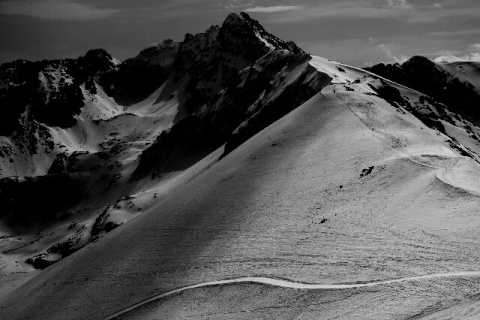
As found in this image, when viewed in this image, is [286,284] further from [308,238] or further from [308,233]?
Result: [308,233]

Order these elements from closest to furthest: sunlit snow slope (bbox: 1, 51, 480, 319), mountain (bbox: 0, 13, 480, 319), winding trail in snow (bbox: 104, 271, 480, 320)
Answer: winding trail in snow (bbox: 104, 271, 480, 320) → mountain (bbox: 0, 13, 480, 319) → sunlit snow slope (bbox: 1, 51, 480, 319)

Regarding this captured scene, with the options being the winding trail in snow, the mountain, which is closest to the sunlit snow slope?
the mountain

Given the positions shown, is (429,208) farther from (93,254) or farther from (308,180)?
(93,254)

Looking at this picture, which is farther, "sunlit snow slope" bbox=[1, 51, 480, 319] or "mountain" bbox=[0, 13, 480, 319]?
"sunlit snow slope" bbox=[1, 51, 480, 319]

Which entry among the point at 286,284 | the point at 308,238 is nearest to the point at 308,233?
the point at 308,238

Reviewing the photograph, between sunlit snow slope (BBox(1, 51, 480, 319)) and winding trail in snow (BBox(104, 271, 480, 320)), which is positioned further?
sunlit snow slope (BBox(1, 51, 480, 319))

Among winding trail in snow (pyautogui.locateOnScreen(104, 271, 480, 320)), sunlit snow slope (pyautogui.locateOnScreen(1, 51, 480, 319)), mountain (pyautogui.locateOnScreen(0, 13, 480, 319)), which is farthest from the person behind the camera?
sunlit snow slope (pyautogui.locateOnScreen(1, 51, 480, 319))

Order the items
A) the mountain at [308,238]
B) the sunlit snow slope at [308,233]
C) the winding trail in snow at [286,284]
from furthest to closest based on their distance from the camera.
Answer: the sunlit snow slope at [308,233] < the mountain at [308,238] < the winding trail in snow at [286,284]

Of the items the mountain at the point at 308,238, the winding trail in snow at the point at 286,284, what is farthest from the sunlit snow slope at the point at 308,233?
the winding trail in snow at the point at 286,284

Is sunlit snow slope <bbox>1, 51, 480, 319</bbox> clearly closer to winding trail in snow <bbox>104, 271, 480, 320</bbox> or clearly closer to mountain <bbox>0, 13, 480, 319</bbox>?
mountain <bbox>0, 13, 480, 319</bbox>

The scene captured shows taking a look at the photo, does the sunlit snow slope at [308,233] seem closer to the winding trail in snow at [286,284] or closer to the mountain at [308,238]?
the mountain at [308,238]

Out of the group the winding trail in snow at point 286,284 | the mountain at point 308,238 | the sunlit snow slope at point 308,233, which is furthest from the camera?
the sunlit snow slope at point 308,233

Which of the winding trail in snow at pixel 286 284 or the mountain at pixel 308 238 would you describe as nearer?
the winding trail in snow at pixel 286 284
